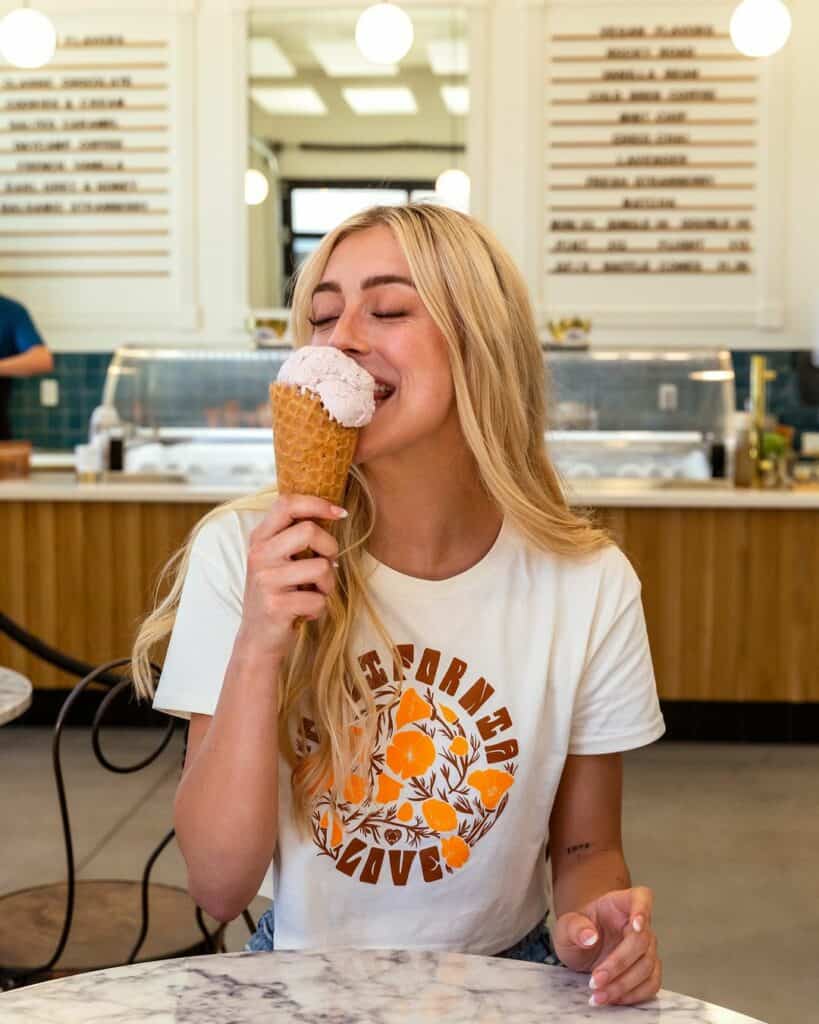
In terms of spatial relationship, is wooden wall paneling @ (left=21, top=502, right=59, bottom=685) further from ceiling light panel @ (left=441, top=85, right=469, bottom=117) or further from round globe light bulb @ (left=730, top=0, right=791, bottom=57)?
round globe light bulb @ (left=730, top=0, right=791, bottom=57)

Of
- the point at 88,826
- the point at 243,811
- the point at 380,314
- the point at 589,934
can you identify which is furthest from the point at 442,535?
the point at 88,826

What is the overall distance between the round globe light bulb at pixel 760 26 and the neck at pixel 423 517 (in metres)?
4.56

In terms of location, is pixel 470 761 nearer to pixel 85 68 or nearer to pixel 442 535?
pixel 442 535

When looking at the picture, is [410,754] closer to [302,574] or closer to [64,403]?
[302,574]

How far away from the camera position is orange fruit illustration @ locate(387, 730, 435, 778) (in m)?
1.39

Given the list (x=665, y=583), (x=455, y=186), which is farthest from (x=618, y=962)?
(x=455, y=186)

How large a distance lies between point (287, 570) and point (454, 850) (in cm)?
43

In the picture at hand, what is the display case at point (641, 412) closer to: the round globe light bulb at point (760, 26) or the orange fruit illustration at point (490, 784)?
the round globe light bulb at point (760, 26)

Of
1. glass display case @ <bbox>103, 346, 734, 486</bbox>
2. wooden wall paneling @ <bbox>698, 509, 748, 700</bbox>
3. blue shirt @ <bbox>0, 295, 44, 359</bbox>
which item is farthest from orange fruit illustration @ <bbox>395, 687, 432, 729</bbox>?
blue shirt @ <bbox>0, 295, 44, 359</bbox>

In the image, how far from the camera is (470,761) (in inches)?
55.0

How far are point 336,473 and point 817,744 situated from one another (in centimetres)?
404

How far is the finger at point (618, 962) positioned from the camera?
1.02 m

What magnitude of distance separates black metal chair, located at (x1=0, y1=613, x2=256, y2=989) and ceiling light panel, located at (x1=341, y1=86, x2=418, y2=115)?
4.89m

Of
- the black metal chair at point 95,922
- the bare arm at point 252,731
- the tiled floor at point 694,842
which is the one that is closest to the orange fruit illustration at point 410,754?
the bare arm at point 252,731
